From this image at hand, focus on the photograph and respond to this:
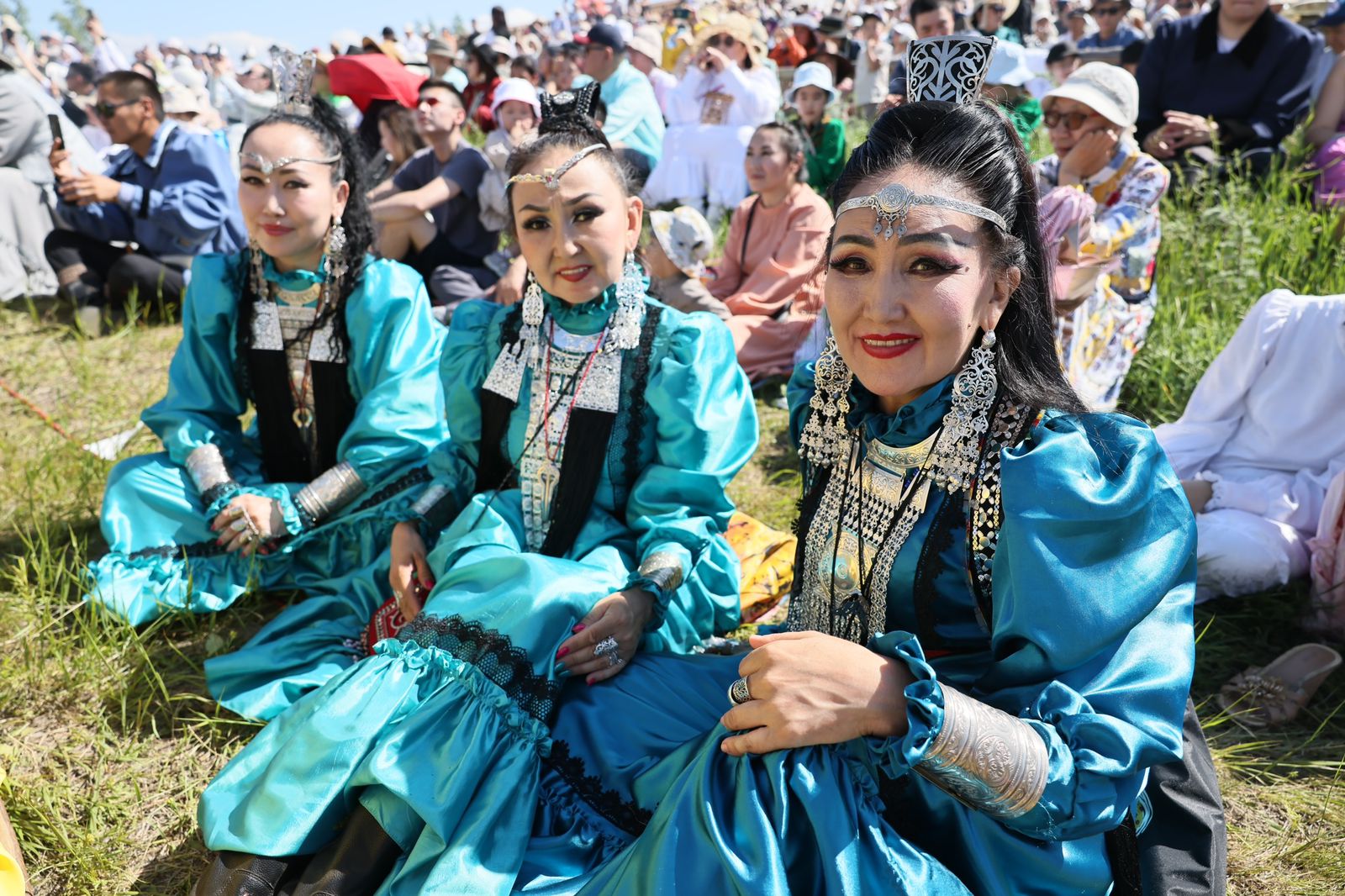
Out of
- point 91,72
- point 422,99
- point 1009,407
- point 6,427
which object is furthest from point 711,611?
point 91,72

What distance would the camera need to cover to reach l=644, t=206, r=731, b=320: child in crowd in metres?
5.38

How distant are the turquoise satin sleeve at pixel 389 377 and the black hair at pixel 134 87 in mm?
3415

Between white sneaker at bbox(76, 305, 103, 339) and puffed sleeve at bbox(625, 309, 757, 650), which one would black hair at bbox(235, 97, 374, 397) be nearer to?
puffed sleeve at bbox(625, 309, 757, 650)

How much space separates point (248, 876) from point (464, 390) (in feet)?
4.45

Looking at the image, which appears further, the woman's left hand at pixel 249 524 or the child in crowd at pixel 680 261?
the child in crowd at pixel 680 261

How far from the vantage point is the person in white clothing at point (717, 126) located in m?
8.23

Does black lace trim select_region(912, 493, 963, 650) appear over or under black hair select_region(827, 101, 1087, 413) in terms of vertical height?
under

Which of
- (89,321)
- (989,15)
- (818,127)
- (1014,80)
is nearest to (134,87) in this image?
(89,321)

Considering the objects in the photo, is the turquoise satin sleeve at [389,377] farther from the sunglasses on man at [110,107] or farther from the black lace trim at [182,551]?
the sunglasses on man at [110,107]

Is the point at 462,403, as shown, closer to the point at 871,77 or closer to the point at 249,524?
the point at 249,524

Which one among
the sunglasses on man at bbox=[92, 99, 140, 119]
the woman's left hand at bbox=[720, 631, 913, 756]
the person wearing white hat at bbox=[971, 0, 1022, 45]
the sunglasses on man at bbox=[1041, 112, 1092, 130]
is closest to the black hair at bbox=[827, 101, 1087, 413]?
the woman's left hand at bbox=[720, 631, 913, 756]

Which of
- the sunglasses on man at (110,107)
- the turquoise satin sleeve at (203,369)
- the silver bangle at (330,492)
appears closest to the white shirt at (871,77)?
the sunglasses on man at (110,107)

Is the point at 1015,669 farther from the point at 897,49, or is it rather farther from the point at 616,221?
the point at 897,49

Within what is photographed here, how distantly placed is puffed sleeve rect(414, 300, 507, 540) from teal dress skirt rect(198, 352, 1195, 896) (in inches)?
31.7
